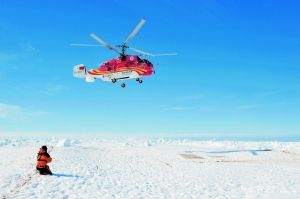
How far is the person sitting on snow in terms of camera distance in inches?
890

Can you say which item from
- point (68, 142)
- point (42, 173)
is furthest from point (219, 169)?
point (68, 142)

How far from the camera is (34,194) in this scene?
1755cm

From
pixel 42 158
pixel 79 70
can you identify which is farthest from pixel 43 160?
pixel 79 70

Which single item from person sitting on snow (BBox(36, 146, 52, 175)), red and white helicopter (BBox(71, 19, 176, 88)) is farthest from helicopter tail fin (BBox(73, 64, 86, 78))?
person sitting on snow (BBox(36, 146, 52, 175))

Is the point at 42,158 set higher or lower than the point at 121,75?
lower

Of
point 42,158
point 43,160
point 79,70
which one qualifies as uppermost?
point 79,70

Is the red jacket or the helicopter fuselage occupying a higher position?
the helicopter fuselage

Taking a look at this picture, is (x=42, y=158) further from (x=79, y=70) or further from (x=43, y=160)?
(x=79, y=70)

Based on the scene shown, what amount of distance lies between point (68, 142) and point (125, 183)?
161ft

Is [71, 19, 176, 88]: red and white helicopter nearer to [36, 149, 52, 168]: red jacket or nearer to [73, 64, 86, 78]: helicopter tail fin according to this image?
[73, 64, 86, 78]: helicopter tail fin

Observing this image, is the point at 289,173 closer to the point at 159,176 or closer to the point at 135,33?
the point at 159,176

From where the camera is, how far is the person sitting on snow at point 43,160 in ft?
74.1

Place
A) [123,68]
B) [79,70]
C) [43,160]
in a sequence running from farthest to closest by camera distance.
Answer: [79,70], [123,68], [43,160]

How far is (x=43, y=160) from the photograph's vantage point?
2273 cm
